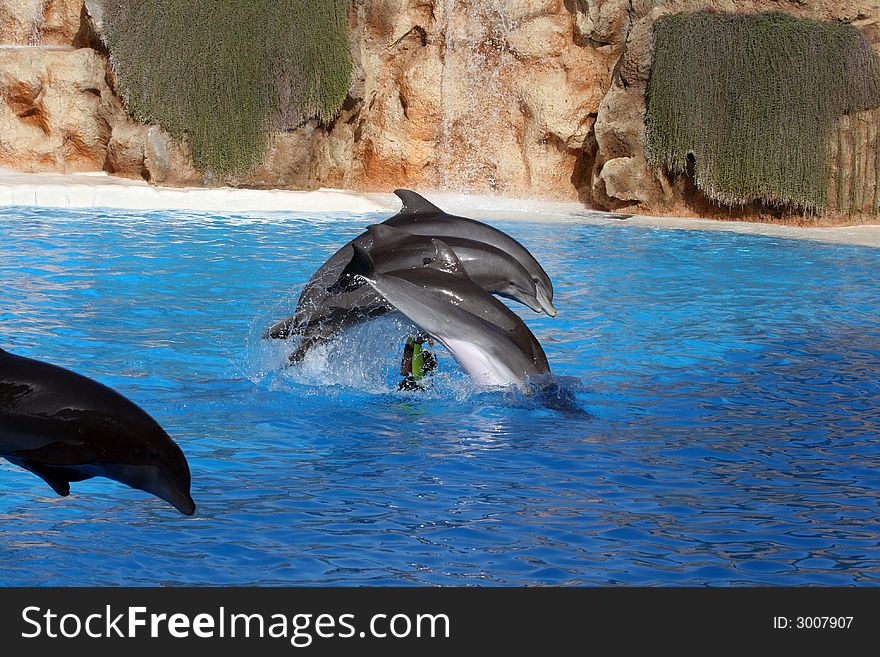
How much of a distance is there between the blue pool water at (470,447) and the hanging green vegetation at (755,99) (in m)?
6.58

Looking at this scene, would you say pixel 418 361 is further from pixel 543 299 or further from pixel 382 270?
pixel 543 299

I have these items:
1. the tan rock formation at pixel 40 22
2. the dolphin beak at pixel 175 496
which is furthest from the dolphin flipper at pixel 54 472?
the tan rock formation at pixel 40 22

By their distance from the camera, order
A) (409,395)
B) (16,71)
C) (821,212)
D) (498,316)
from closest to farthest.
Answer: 1. (498,316)
2. (409,395)
3. (821,212)
4. (16,71)

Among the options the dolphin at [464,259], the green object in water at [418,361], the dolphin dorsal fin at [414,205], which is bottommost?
the green object in water at [418,361]

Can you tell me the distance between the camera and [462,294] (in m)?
6.09

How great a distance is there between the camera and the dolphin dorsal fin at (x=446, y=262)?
6215 millimetres

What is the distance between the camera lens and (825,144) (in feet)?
54.4

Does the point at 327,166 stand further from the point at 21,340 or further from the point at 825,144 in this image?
the point at 21,340

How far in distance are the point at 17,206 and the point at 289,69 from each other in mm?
5297

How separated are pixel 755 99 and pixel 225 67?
26.0 feet

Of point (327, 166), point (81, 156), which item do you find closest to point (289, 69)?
point (327, 166)

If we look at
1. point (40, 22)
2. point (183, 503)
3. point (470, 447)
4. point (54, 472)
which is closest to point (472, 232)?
point (470, 447)

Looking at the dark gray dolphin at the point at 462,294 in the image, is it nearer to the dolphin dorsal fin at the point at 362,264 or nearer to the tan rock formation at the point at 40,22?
the dolphin dorsal fin at the point at 362,264
